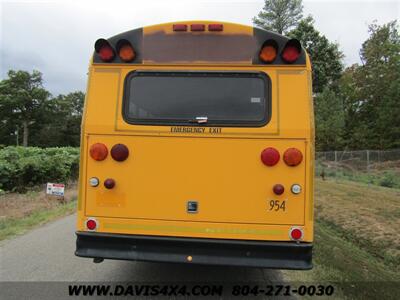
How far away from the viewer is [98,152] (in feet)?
14.2

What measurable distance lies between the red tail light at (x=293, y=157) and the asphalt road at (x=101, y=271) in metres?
1.99

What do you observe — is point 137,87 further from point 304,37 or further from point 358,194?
point 304,37

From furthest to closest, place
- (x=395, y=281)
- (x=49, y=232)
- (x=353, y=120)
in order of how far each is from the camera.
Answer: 1. (x=353, y=120)
2. (x=49, y=232)
3. (x=395, y=281)

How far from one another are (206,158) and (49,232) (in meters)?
5.44

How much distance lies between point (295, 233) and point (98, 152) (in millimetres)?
2131

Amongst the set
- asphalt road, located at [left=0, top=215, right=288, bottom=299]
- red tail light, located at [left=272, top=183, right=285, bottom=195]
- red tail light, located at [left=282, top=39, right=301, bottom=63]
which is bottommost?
asphalt road, located at [left=0, top=215, right=288, bottom=299]

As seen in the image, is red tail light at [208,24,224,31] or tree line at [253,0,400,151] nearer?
red tail light at [208,24,224,31]

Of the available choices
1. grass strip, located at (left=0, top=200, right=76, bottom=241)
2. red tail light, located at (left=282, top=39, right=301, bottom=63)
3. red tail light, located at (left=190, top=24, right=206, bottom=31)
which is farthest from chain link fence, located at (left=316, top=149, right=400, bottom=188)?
red tail light, located at (left=190, top=24, right=206, bottom=31)

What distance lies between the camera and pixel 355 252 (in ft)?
24.2

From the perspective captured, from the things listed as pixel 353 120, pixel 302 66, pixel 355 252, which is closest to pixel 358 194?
pixel 355 252

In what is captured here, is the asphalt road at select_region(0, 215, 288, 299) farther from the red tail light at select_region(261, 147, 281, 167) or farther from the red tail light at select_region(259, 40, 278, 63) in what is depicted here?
the red tail light at select_region(259, 40, 278, 63)

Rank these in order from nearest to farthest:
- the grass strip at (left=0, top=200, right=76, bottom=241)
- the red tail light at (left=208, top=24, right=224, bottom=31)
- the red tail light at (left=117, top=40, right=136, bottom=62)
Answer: the red tail light at (left=208, top=24, right=224, bottom=31), the red tail light at (left=117, top=40, right=136, bottom=62), the grass strip at (left=0, top=200, right=76, bottom=241)

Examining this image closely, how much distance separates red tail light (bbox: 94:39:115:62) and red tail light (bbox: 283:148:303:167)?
2.09m

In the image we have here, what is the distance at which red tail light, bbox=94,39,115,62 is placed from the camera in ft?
14.5
